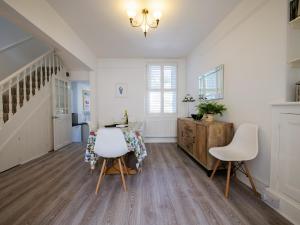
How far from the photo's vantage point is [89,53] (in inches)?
169

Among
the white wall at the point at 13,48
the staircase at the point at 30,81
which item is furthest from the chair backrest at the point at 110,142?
the white wall at the point at 13,48

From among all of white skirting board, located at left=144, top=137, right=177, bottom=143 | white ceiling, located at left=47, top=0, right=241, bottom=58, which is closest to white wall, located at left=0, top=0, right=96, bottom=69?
white ceiling, located at left=47, top=0, right=241, bottom=58

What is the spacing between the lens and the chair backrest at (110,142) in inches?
83.4

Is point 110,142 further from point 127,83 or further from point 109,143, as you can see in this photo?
point 127,83

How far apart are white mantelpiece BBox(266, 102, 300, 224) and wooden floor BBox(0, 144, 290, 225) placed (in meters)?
0.14

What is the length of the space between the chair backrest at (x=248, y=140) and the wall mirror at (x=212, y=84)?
920 mm

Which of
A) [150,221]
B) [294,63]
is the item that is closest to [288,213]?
[150,221]

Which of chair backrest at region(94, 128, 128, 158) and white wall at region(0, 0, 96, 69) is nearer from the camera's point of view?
white wall at region(0, 0, 96, 69)

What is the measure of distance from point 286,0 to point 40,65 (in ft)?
14.7

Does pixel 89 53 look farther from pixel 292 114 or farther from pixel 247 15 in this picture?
pixel 292 114

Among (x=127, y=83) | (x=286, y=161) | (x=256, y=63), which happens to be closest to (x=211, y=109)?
(x=256, y=63)

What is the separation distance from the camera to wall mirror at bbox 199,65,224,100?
2995mm

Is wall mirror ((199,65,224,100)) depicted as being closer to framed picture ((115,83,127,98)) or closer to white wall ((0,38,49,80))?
framed picture ((115,83,127,98))

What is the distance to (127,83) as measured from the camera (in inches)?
198
